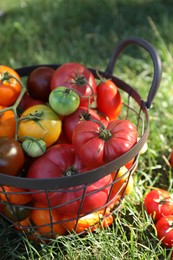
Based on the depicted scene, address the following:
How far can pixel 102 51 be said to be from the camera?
2.81 meters

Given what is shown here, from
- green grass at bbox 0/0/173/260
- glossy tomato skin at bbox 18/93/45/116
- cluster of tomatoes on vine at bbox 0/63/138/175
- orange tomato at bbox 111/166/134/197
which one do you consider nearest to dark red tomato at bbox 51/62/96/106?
cluster of tomatoes on vine at bbox 0/63/138/175

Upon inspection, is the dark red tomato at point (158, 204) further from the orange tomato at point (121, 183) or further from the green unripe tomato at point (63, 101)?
the green unripe tomato at point (63, 101)

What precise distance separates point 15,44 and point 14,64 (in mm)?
296

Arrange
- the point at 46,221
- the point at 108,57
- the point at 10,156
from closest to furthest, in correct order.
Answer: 1. the point at 10,156
2. the point at 46,221
3. the point at 108,57

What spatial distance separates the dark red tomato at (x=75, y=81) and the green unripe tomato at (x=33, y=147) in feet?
0.99

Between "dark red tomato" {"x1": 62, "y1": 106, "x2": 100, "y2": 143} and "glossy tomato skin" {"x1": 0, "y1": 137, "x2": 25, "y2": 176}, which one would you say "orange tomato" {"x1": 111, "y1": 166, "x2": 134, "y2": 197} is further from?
"glossy tomato skin" {"x1": 0, "y1": 137, "x2": 25, "y2": 176}

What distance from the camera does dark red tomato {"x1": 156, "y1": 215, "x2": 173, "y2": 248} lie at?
1.52m

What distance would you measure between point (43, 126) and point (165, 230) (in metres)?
0.58

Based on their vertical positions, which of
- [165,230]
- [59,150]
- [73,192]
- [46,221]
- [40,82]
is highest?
[40,82]

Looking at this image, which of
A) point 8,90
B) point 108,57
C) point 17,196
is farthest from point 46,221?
point 108,57

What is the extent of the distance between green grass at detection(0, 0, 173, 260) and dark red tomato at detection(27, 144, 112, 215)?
15 cm

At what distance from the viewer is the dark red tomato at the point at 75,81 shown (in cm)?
165

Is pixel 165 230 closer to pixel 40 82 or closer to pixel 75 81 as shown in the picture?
pixel 75 81

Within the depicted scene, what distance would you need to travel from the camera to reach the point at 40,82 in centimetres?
173
